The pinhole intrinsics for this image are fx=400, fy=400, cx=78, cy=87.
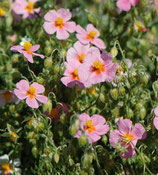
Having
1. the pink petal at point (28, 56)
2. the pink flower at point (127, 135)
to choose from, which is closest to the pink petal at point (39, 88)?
the pink petal at point (28, 56)

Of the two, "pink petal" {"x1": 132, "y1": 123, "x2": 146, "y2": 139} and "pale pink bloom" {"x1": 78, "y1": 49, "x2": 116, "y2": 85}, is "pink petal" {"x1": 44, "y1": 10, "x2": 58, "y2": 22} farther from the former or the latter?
"pink petal" {"x1": 132, "y1": 123, "x2": 146, "y2": 139}

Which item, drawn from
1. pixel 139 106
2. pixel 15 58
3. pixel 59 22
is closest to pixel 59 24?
pixel 59 22

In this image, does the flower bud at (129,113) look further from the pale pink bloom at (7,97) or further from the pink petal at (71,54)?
the pale pink bloom at (7,97)

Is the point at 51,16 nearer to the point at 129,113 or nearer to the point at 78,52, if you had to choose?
the point at 78,52

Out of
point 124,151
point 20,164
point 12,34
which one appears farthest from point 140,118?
point 12,34

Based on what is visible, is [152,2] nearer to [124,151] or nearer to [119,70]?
[119,70]
